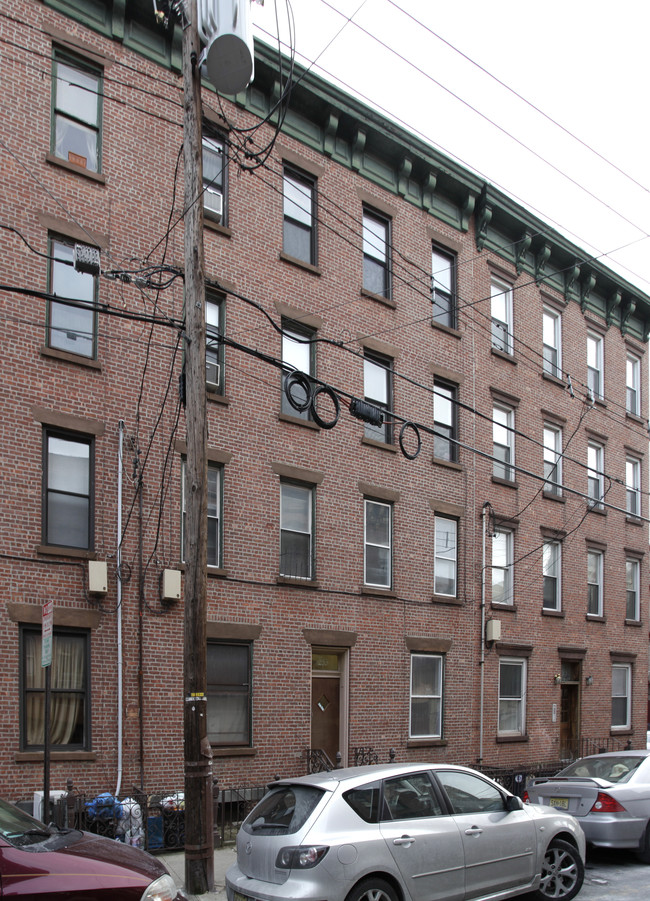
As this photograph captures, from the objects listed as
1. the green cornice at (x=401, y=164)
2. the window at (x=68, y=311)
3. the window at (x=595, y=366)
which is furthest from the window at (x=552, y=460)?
the window at (x=68, y=311)

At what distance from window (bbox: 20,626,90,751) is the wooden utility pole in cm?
420

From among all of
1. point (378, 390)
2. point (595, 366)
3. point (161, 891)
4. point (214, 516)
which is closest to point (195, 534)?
point (161, 891)

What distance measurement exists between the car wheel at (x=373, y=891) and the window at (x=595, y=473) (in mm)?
19335

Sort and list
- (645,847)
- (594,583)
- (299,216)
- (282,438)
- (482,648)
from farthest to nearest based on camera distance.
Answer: (594,583) → (482,648) → (299,216) → (282,438) → (645,847)

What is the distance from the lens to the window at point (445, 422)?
69.5 ft

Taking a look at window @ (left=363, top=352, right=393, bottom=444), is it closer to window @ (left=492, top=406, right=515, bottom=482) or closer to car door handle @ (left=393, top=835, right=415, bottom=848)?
window @ (left=492, top=406, right=515, bottom=482)

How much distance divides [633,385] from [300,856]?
79.3 ft

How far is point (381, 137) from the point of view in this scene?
20281 mm

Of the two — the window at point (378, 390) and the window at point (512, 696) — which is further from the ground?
the window at point (378, 390)

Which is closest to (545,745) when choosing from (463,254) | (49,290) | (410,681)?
(410,681)

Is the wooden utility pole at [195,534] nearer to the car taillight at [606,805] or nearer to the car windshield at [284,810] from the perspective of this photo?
the car windshield at [284,810]

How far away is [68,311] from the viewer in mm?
14883

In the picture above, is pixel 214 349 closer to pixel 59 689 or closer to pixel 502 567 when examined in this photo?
pixel 59 689

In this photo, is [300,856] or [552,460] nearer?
[300,856]
